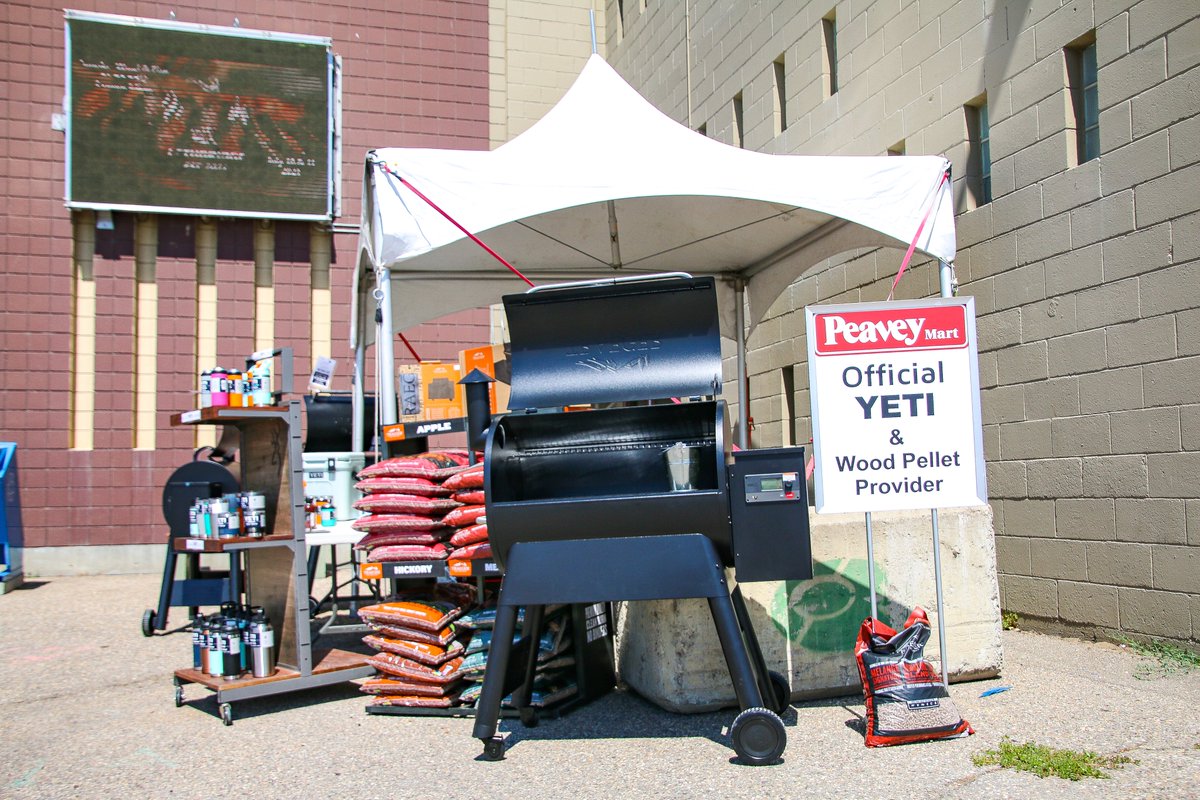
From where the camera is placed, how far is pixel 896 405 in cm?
443

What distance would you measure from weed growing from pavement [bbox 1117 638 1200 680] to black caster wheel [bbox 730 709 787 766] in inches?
92.9

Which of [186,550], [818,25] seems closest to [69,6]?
[818,25]

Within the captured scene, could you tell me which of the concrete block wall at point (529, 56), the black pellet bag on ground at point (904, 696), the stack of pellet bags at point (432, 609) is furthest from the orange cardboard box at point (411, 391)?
the concrete block wall at point (529, 56)

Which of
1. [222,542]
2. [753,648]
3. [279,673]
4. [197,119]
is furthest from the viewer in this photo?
[197,119]

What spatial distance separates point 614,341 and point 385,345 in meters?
2.21

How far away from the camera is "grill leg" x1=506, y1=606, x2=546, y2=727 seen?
434cm

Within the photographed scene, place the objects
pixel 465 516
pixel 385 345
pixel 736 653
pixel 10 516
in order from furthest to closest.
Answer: pixel 10 516 → pixel 385 345 → pixel 465 516 → pixel 736 653

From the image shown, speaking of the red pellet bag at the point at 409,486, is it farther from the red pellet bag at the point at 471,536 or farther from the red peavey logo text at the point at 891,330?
the red peavey logo text at the point at 891,330

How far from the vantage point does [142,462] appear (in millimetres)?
11609

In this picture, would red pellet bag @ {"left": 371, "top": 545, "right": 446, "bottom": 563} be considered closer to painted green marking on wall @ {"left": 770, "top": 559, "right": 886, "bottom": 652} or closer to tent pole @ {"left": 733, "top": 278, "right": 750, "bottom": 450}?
painted green marking on wall @ {"left": 770, "top": 559, "right": 886, "bottom": 652}

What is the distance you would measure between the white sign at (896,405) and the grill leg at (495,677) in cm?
148

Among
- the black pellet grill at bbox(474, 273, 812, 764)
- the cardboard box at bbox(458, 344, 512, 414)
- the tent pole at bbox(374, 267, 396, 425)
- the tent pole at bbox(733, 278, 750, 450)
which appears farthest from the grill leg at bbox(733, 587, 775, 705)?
the tent pole at bbox(733, 278, 750, 450)

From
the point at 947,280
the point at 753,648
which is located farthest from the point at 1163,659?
the point at 753,648

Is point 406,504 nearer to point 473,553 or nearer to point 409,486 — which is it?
point 409,486
